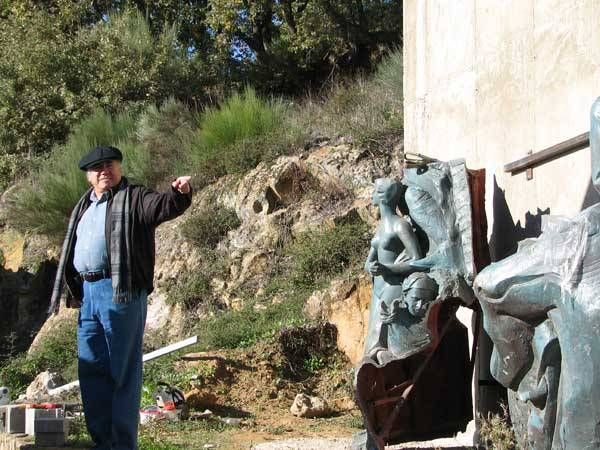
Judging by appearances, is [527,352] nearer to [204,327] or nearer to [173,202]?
[173,202]

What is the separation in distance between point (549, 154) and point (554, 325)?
2.01 meters

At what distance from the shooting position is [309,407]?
31.2ft

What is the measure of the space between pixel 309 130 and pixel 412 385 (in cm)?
1022

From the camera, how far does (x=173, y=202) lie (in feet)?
16.4

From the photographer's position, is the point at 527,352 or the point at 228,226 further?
the point at 228,226

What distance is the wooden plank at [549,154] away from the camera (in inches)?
183

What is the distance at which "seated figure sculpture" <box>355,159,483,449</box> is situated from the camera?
4934 millimetres

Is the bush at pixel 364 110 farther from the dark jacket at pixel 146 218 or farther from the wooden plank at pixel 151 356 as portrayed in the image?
the dark jacket at pixel 146 218

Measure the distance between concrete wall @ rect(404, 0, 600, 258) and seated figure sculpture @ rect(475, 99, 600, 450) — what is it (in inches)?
60.8

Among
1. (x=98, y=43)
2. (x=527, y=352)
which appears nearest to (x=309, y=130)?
(x=98, y=43)

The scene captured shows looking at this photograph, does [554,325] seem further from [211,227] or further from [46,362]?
[211,227]

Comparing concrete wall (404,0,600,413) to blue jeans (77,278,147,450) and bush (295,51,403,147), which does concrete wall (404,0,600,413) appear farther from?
bush (295,51,403,147)

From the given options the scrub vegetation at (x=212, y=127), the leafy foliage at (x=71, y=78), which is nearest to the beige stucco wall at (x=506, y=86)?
the scrub vegetation at (x=212, y=127)

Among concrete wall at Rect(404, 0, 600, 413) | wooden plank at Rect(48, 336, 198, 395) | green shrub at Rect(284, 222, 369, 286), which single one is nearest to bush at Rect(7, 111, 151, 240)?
green shrub at Rect(284, 222, 369, 286)
